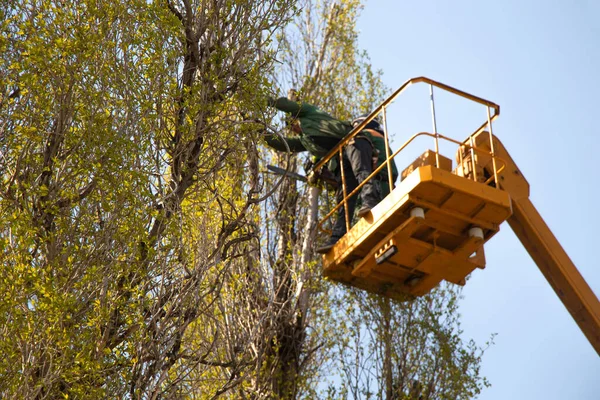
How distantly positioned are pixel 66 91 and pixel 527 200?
5.37 metres

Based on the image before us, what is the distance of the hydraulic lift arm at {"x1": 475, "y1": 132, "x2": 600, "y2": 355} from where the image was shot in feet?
37.3

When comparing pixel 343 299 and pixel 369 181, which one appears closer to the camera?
pixel 369 181

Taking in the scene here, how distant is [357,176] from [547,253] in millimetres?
2291

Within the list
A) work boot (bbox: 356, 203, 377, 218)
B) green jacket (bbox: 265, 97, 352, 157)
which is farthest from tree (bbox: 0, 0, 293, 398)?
green jacket (bbox: 265, 97, 352, 157)

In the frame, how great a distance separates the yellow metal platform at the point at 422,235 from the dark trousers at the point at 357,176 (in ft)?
1.03

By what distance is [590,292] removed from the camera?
37.4 feet

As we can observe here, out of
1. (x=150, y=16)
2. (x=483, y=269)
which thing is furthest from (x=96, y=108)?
(x=483, y=269)

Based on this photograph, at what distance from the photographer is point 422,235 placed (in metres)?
10.3

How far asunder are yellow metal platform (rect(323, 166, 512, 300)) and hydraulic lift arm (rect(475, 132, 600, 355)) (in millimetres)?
1025

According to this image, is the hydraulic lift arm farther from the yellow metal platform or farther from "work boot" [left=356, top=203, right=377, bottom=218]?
"work boot" [left=356, top=203, right=377, bottom=218]

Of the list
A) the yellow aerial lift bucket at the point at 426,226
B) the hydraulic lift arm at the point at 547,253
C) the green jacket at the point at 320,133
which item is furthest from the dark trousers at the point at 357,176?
the hydraulic lift arm at the point at 547,253

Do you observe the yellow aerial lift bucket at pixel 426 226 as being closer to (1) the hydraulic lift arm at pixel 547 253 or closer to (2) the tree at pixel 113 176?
(1) the hydraulic lift arm at pixel 547 253

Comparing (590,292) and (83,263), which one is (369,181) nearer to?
(590,292)

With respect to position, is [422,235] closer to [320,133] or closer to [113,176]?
[320,133]
